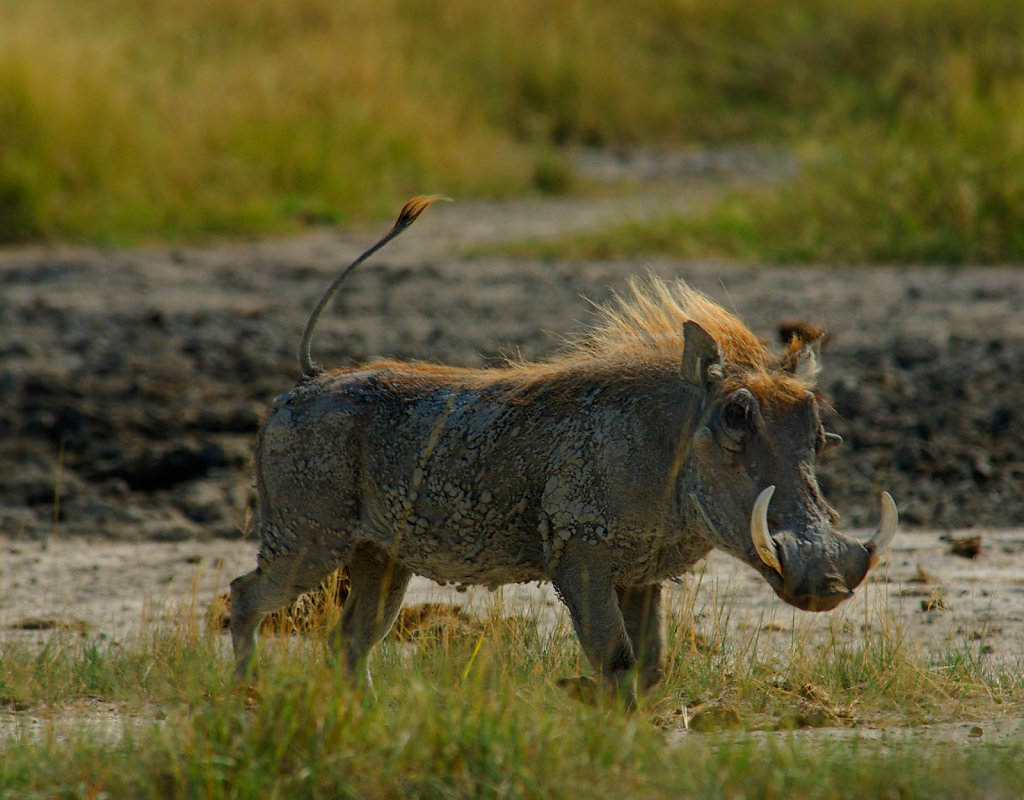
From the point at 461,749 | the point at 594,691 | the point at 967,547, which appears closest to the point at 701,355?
the point at 594,691

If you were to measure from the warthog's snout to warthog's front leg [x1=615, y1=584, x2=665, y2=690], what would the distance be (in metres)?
0.60

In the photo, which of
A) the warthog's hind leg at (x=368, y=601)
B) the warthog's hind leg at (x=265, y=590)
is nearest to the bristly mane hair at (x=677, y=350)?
the warthog's hind leg at (x=368, y=601)

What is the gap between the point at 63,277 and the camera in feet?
35.6

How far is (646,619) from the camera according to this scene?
4.10m

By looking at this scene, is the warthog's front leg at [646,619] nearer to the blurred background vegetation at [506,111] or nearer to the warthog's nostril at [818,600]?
the warthog's nostril at [818,600]

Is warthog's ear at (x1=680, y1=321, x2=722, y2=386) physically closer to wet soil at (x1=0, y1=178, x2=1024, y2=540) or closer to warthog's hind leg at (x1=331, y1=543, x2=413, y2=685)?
warthog's hind leg at (x1=331, y1=543, x2=413, y2=685)

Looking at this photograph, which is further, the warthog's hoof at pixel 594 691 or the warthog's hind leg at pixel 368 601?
the warthog's hind leg at pixel 368 601

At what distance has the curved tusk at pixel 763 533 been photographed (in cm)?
346

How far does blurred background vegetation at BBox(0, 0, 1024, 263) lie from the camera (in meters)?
11.4

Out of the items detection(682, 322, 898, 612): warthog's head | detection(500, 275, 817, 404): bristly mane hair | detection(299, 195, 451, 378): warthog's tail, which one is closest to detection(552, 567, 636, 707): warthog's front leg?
detection(682, 322, 898, 612): warthog's head

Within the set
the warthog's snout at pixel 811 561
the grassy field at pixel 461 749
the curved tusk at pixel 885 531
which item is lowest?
the grassy field at pixel 461 749

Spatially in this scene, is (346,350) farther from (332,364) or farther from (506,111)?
(506,111)

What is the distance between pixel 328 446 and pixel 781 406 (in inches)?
51.0

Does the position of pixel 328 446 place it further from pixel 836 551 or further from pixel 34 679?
pixel 836 551
